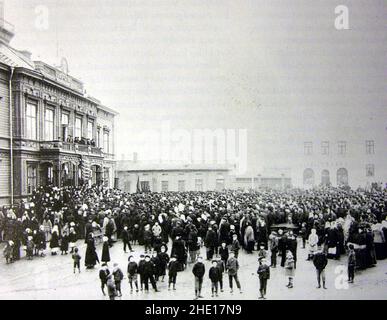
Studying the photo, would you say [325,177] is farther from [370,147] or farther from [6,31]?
[6,31]

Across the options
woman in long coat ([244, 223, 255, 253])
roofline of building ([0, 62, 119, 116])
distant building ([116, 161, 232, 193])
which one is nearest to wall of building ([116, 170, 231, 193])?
distant building ([116, 161, 232, 193])

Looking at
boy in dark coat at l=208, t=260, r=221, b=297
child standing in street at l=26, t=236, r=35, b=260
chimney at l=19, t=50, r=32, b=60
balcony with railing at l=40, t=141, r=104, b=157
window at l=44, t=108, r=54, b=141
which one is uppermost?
chimney at l=19, t=50, r=32, b=60

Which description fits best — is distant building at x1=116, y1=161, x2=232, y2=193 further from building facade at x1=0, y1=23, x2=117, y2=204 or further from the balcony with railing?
building facade at x1=0, y1=23, x2=117, y2=204

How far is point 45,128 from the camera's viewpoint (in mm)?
11539

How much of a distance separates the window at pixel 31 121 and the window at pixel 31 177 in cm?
93

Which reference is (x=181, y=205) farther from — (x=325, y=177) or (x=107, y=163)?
(x=325, y=177)

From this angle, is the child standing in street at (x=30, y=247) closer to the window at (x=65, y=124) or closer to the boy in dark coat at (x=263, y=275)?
the window at (x=65, y=124)

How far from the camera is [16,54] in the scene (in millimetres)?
11414

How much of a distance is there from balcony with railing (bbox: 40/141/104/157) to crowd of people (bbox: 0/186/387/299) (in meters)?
1.23

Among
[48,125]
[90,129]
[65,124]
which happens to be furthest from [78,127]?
[48,125]

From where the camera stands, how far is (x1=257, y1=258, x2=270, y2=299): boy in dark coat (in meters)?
8.11

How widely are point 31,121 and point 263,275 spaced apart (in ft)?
27.7

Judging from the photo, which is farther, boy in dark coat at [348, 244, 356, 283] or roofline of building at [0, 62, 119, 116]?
roofline of building at [0, 62, 119, 116]
